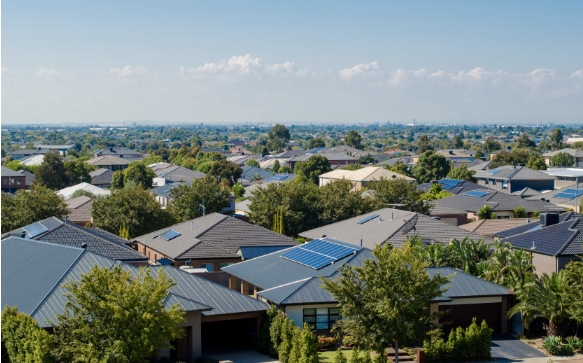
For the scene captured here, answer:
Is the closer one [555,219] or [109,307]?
[109,307]

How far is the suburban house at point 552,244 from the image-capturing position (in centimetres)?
3875

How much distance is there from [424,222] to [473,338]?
1901cm

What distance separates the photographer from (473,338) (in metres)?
31.0

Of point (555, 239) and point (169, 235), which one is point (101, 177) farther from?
point (555, 239)

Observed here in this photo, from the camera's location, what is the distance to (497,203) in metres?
71.7

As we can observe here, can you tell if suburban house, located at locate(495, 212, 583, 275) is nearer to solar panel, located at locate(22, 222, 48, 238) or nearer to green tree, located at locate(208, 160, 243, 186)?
solar panel, located at locate(22, 222, 48, 238)

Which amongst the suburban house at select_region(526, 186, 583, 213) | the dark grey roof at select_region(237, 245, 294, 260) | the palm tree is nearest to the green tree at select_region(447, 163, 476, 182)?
the suburban house at select_region(526, 186, 583, 213)

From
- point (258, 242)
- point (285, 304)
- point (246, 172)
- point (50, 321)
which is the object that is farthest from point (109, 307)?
point (246, 172)

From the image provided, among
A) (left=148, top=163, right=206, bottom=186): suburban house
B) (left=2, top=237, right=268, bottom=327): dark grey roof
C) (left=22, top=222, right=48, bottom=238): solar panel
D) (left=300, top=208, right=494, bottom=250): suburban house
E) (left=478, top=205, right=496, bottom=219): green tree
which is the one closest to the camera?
(left=2, top=237, right=268, bottom=327): dark grey roof

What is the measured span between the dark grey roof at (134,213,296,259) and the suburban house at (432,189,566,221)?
25234 mm

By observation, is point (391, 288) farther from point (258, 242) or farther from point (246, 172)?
point (246, 172)

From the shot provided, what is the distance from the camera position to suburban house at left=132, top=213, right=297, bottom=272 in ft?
149

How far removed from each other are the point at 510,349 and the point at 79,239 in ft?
78.8

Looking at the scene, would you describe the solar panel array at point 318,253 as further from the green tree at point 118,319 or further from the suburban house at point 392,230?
the green tree at point 118,319
